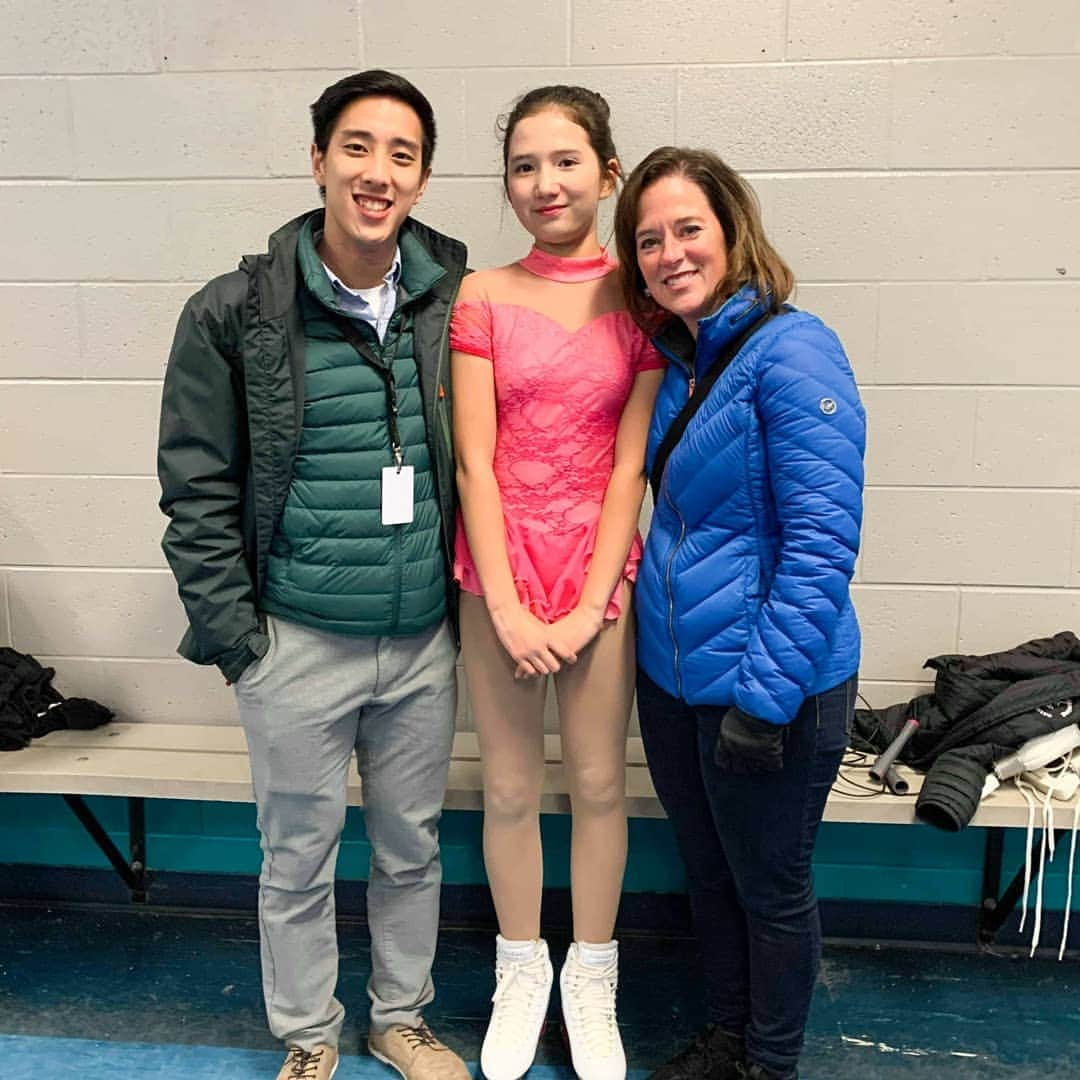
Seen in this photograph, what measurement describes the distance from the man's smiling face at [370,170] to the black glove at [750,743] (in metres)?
0.92

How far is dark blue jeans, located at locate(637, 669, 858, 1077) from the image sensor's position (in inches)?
67.2

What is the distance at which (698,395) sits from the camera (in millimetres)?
1738

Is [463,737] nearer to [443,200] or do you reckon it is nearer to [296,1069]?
[296,1069]

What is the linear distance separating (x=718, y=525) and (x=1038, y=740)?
92 centimetres

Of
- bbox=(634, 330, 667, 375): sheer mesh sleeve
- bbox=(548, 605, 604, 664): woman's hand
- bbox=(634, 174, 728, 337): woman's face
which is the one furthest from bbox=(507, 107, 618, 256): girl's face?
bbox=(548, 605, 604, 664): woman's hand

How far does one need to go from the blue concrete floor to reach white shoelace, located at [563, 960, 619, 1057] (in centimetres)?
12

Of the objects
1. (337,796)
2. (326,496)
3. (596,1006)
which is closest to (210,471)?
(326,496)

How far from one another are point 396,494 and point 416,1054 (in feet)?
3.36

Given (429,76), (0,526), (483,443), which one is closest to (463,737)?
(483,443)

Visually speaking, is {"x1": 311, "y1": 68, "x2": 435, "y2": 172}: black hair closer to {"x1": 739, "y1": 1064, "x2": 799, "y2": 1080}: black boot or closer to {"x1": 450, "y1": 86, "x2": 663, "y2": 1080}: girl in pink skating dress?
{"x1": 450, "y1": 86, "x2": 663, "y2": 1080}: girl in pink skating dress

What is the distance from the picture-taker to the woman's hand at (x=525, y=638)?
1834 millimetres

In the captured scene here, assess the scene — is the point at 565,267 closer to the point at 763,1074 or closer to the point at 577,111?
the point at 577,111

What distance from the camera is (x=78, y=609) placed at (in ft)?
8.48

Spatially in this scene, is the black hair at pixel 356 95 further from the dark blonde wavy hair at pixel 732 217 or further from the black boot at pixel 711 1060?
the black boot at pixel 711 1060
